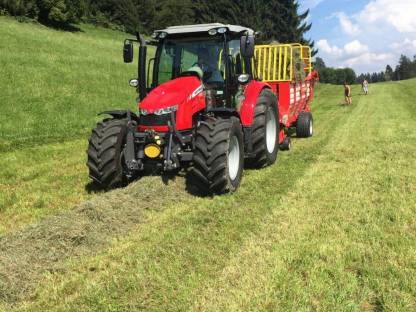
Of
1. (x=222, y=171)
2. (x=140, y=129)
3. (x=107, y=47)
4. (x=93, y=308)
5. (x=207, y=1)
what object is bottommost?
(x=93, y=308)

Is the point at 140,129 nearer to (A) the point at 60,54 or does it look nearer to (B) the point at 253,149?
(B) the point at 253,149

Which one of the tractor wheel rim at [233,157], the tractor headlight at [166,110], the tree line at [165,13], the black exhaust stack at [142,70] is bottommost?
the tractor wheel rim at [233,157]

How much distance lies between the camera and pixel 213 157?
20.2 feet

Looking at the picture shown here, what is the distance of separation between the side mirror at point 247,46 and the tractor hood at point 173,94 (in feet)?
2.65

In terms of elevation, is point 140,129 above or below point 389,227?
above

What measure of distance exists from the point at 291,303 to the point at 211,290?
64cm

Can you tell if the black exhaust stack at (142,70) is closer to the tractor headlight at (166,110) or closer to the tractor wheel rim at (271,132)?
the tractor headlight at (166,110)

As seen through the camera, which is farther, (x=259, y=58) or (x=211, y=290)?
(x=259, y=58)

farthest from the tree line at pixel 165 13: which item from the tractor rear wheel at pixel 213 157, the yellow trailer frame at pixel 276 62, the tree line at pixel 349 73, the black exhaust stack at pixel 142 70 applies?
the tree line at pixel 349 73

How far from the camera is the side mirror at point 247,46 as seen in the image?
679 centimetres

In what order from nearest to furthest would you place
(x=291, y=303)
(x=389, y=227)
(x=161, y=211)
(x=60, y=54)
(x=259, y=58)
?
(x=291, y=303)
(x=389, y=227)
(x=161, y=211)
(x=259, y=58)
(x=60, y=54)

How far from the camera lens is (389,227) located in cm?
512

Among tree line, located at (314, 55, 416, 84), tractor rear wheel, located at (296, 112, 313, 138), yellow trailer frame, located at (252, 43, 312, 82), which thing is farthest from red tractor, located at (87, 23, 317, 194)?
tree line, located at (314, 55, 416, 84)

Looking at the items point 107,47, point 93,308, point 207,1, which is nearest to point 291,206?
point 93,308
